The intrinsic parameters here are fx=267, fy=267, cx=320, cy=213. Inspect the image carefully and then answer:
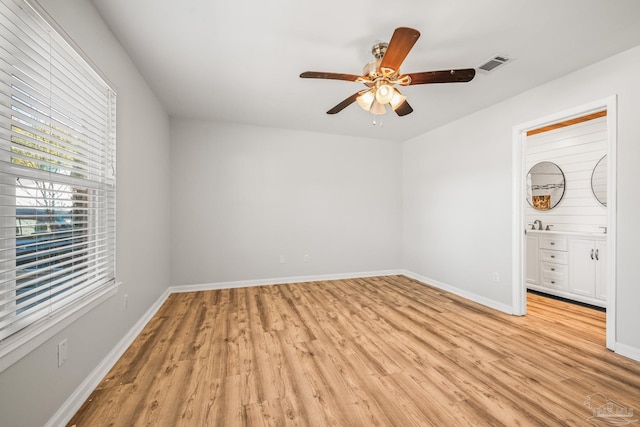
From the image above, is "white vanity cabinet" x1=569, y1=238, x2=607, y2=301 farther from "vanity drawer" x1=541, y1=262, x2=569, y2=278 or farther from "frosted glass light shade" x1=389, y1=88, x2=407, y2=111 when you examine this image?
"frosted glass light shade" x1=389, y1=88, x2=407, y2=111

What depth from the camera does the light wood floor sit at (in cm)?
156

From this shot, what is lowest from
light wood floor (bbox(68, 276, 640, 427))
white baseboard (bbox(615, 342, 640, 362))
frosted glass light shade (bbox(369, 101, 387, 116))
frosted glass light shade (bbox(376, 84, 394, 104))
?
light wood floor (bbox(68, 276, 640, 427))

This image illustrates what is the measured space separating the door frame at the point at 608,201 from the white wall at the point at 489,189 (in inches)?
1.6

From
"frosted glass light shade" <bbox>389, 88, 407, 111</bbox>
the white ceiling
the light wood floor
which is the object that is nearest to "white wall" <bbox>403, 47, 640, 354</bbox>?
the white ceiling

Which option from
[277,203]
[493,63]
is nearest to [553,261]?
[493,63]

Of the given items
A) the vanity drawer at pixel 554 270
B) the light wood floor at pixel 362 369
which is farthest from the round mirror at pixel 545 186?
the light wood floor at pixel 362 369

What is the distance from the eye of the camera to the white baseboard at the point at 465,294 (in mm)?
3191

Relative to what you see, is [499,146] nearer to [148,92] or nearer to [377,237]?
[377,237]

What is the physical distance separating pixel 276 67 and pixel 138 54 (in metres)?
1.19

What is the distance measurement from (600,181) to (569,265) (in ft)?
3.83

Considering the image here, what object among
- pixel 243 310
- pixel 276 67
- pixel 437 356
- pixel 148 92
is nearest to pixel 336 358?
pixel 437 356

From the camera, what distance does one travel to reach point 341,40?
2102mm

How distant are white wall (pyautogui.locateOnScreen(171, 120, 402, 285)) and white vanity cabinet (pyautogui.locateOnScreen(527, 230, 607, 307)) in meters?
2.07

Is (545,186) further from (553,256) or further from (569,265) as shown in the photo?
(569,265)
